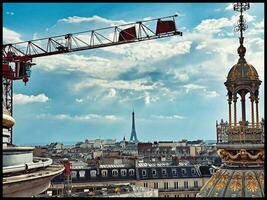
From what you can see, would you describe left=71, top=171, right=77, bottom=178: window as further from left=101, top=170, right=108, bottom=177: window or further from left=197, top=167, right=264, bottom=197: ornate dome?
left=197, top=167, right=264, bottom=197: ornate dome

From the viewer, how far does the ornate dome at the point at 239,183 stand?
14.3 m

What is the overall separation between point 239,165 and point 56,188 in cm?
5454

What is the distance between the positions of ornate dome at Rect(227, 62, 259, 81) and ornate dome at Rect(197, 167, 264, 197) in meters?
2.84

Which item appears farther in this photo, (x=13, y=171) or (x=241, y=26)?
(x=241, y=26)

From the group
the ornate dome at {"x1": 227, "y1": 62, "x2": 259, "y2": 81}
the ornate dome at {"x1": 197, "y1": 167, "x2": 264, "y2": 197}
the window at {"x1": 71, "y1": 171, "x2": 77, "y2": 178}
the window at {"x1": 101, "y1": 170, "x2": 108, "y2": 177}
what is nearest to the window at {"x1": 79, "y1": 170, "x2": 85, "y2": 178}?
the window at {"x1": 71, "y1": 171, "x2": 77, "y2": 178}

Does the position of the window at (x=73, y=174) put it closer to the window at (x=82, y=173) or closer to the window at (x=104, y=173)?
the window at (x=82, y=173)

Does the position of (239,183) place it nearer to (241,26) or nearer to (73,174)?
(241,26)

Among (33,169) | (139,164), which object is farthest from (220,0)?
(139,164)

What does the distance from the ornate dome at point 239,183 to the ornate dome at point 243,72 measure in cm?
284

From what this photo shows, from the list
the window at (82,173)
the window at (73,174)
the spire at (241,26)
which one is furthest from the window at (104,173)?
the spire at (241,26)

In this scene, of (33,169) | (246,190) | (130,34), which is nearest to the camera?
(33,169)

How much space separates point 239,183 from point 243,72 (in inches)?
137

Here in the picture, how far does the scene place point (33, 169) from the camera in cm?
1298

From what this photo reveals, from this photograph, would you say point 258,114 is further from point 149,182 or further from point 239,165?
point 149,182
